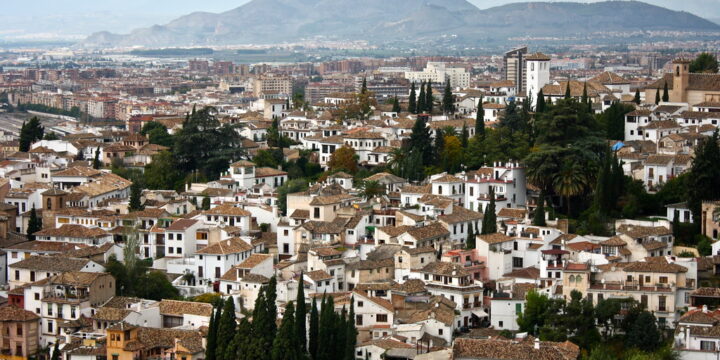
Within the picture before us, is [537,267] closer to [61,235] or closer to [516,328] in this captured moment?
[516,328]

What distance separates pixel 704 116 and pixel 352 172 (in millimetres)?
11423

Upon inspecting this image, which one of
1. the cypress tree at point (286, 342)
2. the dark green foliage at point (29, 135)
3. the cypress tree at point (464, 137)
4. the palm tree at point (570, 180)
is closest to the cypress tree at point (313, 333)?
the cypress tree at point (286, 342)

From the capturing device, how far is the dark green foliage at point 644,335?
28.0 meters

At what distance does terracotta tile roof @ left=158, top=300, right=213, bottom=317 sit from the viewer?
3206 cm

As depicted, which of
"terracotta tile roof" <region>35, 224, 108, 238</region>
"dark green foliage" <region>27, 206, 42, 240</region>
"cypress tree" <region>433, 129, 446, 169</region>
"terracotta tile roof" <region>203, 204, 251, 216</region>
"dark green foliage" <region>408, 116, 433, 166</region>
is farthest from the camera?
"dark green foliage" <region>408, 116, 433, 166</region>

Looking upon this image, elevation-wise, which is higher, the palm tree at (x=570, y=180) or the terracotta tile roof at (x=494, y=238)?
the palm tree at (x=570, y=180)

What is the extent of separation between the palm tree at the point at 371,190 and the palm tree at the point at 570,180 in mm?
5370

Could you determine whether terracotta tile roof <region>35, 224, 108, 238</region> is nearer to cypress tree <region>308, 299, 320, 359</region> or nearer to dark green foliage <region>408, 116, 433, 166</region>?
dark green foliage <region>408, 116, 433, 166</region>

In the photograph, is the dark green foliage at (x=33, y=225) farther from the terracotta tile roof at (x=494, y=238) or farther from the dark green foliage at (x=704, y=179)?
the dark green foliage at (x=704, y=179)

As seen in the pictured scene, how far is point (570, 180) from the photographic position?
121ft

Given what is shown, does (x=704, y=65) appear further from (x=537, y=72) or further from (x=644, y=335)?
(x=644, y=335)

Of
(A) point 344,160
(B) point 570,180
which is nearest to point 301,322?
(B) point 570,180

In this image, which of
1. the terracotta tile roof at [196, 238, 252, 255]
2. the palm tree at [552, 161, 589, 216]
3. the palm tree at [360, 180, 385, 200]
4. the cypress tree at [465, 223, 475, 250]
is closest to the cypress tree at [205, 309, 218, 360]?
the terracotta tile roof at [196, 238, 252, 255]

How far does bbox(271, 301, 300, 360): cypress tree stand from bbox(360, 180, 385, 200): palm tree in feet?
37.2
